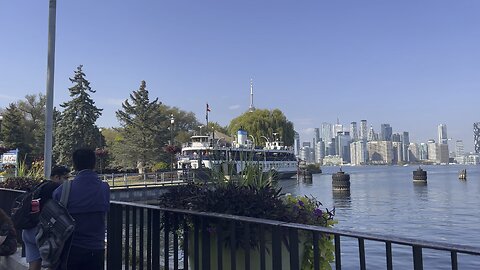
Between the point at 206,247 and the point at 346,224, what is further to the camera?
the point at 346,224

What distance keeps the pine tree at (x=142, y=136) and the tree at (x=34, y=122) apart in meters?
9.67

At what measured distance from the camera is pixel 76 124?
159 feet

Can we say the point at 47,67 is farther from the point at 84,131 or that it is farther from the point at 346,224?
the point at 84,131

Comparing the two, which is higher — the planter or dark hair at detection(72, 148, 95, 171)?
dark hair at detection(72, 148, 95, 171)

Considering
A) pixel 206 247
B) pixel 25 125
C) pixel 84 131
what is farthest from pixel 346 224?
pixel 25 125

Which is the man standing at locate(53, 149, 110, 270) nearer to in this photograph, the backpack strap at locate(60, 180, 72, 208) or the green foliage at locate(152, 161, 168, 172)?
the backpack strap at locate(60, 180, 72, 208)

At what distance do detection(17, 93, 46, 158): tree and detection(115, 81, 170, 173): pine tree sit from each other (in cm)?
967

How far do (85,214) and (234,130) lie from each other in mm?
78237

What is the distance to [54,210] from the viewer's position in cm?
368

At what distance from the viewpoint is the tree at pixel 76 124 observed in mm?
47969

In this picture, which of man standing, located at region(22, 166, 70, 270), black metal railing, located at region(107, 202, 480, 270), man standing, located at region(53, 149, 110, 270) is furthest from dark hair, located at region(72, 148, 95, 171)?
man standing, located at region(22, 166, 70, 270)

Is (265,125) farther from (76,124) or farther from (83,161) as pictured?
(83,161)

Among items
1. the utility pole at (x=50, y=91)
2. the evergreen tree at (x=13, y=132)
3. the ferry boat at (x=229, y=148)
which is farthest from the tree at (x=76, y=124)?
the utility pole at (x=50, y=91)

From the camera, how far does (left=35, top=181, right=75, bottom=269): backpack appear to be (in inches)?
141
